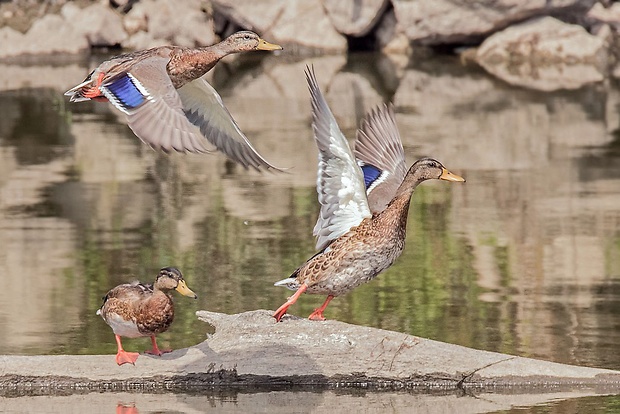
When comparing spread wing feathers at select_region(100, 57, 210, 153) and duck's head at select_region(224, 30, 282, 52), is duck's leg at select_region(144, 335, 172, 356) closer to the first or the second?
spread wing feathers at select_region(100, 57, 210, 153)

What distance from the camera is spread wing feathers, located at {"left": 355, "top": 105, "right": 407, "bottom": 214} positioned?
1166 centimetres

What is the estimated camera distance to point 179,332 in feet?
38.5

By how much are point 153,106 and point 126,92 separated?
33 cm

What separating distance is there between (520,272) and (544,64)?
629 inches

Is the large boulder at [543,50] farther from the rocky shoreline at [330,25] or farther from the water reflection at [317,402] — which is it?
the water reflection at [317,402]

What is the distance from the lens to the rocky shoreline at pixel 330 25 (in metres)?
29.1

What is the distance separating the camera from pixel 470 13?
29.1 m

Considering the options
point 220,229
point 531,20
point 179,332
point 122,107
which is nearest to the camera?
point 122,107

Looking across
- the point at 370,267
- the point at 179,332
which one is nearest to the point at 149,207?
the point at 179,332

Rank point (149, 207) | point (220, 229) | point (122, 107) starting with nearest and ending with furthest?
1. point (122, 107)
2. point (220, 229)
3. point (149, 207)

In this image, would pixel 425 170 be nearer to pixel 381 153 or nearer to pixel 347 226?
pixel 347 226

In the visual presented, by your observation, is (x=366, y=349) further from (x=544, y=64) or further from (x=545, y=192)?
(x=544, y=64)

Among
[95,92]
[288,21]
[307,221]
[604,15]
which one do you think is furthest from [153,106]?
[604,15]

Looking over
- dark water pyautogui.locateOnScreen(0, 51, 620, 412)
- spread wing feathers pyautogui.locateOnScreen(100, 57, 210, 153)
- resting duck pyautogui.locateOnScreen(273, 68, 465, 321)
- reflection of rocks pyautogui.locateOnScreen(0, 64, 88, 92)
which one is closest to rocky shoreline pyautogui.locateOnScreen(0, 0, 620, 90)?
reflection of rocks pyautogui.locateOnScreen(0, 64, 88, 92)
